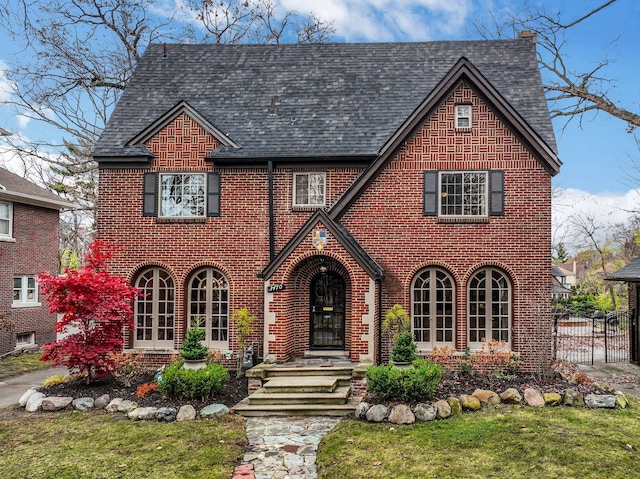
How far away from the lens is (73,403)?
11.0 metres

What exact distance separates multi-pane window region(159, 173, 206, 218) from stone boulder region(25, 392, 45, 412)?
5.58 meters

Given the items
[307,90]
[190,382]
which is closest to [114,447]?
[190,382]

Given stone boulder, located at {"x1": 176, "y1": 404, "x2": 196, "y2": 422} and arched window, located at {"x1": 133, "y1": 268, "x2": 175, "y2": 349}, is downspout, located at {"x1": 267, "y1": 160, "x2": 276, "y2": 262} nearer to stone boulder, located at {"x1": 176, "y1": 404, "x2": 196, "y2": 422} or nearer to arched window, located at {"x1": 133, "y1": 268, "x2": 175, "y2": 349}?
arched window, located at {"x1": 133, "y1": 268, "x2": 175, "y2": 349}

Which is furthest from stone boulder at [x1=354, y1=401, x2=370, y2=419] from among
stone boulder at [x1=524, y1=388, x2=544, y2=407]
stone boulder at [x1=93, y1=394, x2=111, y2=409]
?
stone boulder at [x1=93, y1=394, x2=111, y2=409]

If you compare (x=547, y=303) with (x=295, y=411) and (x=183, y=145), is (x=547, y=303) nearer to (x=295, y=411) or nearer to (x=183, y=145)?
(x=295, y=411)

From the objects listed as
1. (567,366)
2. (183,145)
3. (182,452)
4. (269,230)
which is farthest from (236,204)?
(567,366)

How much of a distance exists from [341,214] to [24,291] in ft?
49.2

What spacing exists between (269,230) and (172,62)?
7412 millimetres

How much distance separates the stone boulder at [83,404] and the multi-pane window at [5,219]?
12.4 meters

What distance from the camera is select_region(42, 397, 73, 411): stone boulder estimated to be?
35.9 feet

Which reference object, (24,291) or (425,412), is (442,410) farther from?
(24,291)

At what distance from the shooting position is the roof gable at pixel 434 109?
1343 centimetres

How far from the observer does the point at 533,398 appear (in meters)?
10.4

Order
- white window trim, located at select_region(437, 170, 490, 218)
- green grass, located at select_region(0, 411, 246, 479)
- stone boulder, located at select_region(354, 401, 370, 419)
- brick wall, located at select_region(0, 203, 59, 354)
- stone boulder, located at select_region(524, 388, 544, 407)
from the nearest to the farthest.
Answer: green grass, located at select_region(0, 411, 246, 479)
stone boulder, located at select_region(354, 401, 370, 419)
stone boulder, located at select_region(524, 388, 544, 407)
white window trim, located at select_region(437, 170, 490, 218)
brick wall, located at select_region(0, 203, 59, 354)
